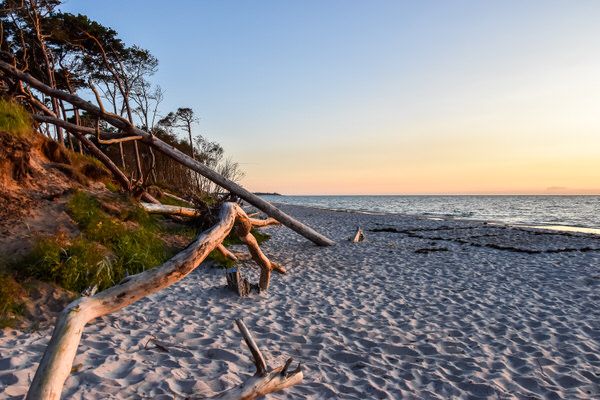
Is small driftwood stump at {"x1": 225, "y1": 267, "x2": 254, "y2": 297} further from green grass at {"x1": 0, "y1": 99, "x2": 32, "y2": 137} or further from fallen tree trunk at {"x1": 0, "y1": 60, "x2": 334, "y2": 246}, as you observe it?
green grass at {"x1": 0, "y1": 99, "x2": 32, "y2": 137}

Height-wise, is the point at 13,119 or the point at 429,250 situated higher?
the point at 13,119

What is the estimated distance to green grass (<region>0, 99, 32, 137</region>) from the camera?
26.3 feet

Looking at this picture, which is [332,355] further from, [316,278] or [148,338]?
[316,278]

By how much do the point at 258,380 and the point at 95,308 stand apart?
1.58m

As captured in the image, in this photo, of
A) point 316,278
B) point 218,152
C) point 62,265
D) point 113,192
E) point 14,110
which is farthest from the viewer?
point 218,152

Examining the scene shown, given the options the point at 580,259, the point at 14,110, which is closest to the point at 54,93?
the point at 14,110

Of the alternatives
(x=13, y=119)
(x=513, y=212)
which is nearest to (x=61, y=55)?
(x=13, y=119)

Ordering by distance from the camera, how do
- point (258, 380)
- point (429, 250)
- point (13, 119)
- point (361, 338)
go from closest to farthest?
point (258, 380), point (361, 338), point (13, 119), point (429, 250)

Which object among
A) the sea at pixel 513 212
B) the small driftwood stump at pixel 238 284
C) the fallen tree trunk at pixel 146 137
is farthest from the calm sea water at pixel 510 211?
the small driftwood stump at pixel 238 284

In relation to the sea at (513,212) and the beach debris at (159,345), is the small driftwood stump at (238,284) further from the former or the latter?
the sea at (513,212)

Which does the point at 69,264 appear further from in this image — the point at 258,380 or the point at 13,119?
the point at 258,380

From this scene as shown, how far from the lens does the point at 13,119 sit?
828cm

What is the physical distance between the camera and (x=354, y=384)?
4188mm

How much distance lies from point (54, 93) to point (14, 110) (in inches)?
52.9
